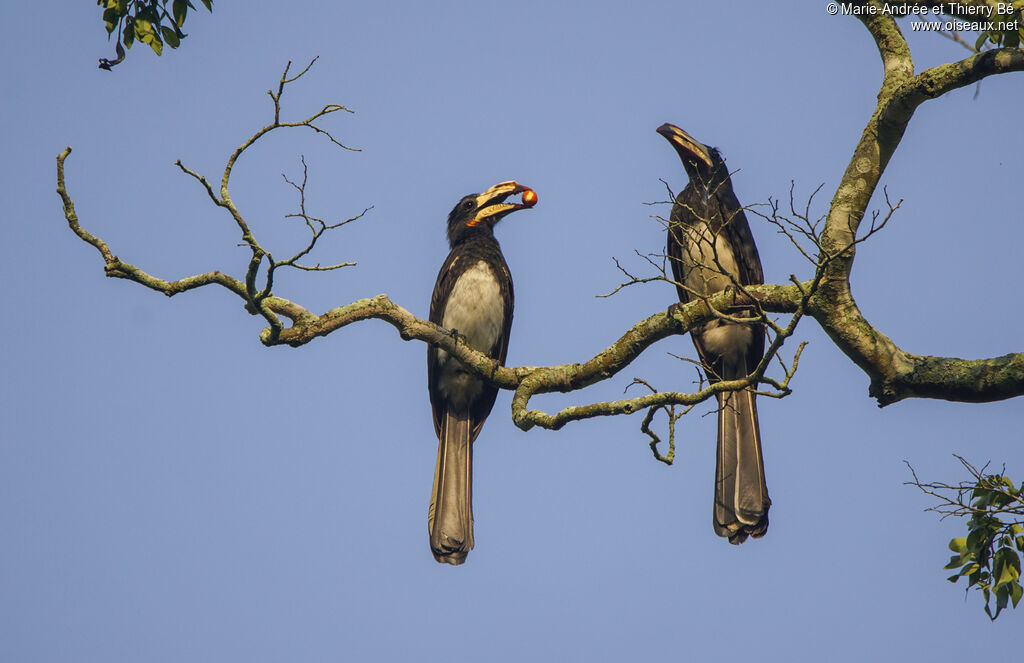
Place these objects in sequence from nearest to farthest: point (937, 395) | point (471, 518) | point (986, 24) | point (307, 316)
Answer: point (986, 24) < point (937, 395) < point (307, 316) < point (471, 518)

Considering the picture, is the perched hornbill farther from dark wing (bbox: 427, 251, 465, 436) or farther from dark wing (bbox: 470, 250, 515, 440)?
dark wing (bbox: 427, 251, 465, 436)

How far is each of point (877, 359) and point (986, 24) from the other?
54.5 inches

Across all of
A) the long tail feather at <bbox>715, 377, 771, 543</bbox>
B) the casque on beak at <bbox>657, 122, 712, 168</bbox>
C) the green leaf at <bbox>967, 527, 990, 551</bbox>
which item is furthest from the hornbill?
the green leaf at <bbox>967, 527, 990, 551</bbox>

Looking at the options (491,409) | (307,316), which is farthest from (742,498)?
(307,316)

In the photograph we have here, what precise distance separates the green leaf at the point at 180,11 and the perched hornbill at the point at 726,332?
7.77ft

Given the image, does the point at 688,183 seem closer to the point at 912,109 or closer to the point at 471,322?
the point at 471,322

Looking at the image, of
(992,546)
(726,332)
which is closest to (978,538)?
(992,546)

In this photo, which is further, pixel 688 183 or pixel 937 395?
pixel 688 183

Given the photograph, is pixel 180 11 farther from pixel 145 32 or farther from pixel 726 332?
pixel 726 332

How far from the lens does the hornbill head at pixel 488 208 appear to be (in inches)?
276

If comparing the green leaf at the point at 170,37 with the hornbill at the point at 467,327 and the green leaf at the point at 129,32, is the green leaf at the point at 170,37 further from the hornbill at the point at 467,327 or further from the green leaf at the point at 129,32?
the hornbill at the point at 467,327

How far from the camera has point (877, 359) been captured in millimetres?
4117

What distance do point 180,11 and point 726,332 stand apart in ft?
12.2

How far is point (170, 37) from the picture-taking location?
415 cm
